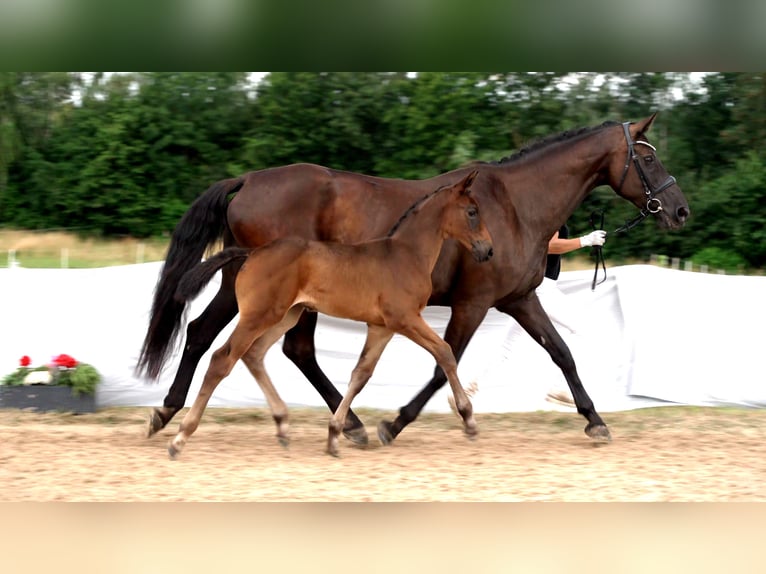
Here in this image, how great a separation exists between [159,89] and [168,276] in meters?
9.49

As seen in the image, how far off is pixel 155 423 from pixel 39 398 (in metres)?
1.48

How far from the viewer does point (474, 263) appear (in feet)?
18.4

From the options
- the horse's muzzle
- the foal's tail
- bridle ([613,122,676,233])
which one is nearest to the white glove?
A: bridle ([613,122,676,233])

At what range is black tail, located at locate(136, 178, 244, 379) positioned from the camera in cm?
567

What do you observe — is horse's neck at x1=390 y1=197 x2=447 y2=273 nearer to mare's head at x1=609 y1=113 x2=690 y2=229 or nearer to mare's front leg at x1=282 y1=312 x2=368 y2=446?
mare's front leg at x1=282 y1=312 x2=368 y2=446

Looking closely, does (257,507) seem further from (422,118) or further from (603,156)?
(422,118)

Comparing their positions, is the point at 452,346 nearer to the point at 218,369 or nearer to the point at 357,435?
the point at 357,435

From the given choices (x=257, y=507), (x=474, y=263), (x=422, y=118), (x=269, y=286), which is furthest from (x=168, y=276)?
(x=422, y=118)

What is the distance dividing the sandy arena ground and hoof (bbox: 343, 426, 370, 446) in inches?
2.1

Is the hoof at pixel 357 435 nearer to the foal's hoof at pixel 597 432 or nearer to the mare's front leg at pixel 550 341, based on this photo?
the mare's front leg at pixel 550 341

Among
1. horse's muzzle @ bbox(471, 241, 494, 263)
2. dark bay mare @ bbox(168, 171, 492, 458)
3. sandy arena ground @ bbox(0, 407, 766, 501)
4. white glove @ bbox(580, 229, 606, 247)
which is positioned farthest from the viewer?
white glove @ bbox(580, 229, 606, 247)

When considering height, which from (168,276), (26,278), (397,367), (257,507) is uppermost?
(257,507)

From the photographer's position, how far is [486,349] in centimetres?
752

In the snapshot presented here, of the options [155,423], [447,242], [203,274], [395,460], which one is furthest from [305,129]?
[395,460]
